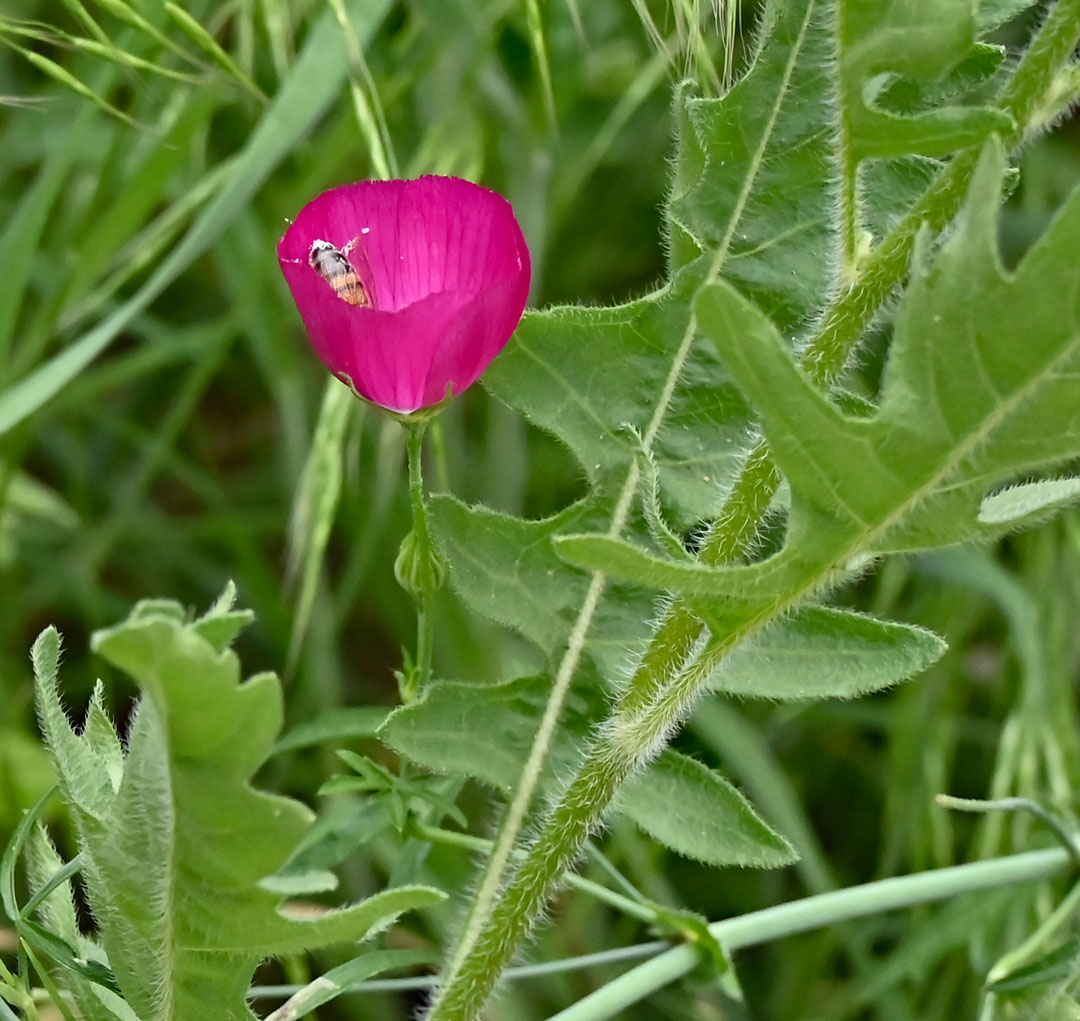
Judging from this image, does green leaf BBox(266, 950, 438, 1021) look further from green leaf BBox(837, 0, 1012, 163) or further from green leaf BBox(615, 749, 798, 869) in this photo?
green leaf BBox(837, 0, 1012, 163)

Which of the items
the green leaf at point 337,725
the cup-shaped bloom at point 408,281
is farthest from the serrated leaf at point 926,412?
the green leaf at point 337,725

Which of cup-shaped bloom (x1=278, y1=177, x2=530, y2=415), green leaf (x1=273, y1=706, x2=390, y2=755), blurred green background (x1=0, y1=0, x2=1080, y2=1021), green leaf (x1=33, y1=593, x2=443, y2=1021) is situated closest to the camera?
green leaf (x1=33, y1=593, x2=443, y2=1021)

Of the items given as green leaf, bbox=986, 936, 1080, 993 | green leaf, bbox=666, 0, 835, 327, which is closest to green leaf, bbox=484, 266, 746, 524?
green leaf, bbox=666, 0, 835, 327

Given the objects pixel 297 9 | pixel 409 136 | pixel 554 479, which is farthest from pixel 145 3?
pixel 554 479

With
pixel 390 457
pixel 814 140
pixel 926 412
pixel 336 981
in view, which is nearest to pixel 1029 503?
pixel 926 412

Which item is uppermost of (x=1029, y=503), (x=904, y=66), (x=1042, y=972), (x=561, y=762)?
(x=904, y=66)

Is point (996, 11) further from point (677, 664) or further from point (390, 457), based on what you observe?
point (390, 457)

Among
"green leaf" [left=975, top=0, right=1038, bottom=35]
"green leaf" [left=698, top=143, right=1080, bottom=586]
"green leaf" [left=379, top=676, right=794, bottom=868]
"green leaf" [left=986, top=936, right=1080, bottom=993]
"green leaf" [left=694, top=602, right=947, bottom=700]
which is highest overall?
"green leaf" [left=975, top=0, right=1038, bottom=35]
